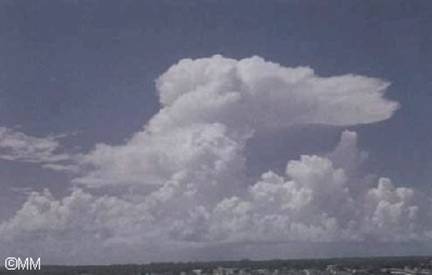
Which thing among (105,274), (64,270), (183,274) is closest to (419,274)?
(183,274)

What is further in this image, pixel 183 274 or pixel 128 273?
pixel 128 273

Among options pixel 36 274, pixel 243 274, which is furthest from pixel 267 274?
pixel 36 274

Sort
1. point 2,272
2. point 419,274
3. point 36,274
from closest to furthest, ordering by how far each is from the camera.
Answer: point 2,272 < point 419,274 < point 36,274

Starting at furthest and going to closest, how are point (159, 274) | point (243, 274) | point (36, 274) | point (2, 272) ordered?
point (159, 274), point (243, 274), point (36, 274), point (2, 272)

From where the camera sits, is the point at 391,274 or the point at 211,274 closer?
the point at 391,274

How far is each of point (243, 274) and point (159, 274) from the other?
2663 cm

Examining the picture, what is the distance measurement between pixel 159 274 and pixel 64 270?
25706 mm

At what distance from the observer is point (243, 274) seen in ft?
568

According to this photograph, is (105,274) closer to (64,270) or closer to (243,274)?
(64,270)

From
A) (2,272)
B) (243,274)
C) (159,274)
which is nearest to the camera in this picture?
(2,272)

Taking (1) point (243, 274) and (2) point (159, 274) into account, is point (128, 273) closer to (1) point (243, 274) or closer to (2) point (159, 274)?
(2) point (159, 274)

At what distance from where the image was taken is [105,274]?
179375 millimetres

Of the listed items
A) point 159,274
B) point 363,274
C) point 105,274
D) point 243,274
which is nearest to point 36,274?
point 105,274

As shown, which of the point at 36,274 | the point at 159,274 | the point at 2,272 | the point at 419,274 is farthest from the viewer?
the point at 159,274
